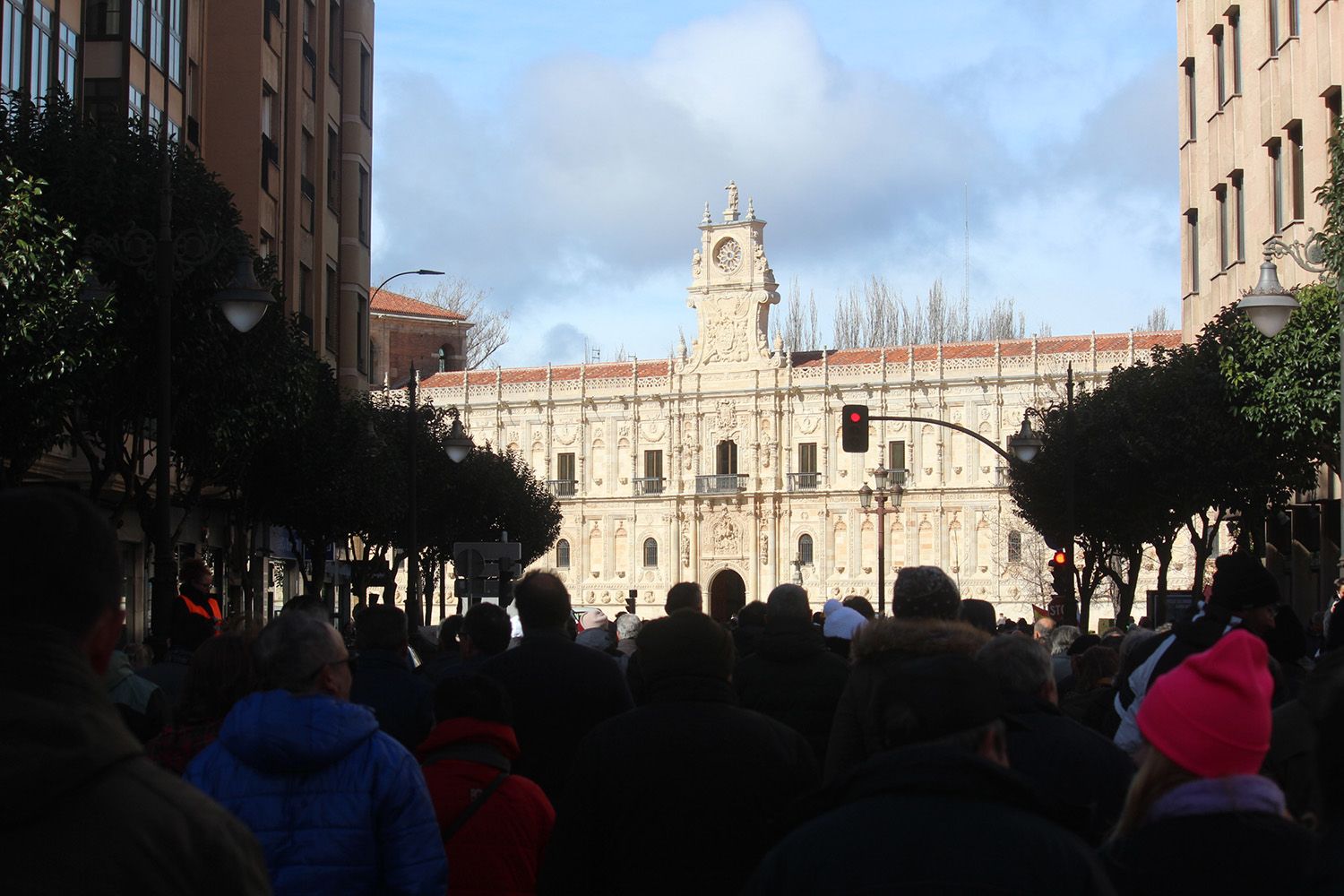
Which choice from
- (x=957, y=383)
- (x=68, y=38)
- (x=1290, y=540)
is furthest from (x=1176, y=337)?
(x=68, y=38)

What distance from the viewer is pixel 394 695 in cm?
789

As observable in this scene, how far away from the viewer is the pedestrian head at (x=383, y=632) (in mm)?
8195

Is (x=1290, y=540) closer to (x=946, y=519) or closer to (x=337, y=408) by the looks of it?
(x=337, y=408)

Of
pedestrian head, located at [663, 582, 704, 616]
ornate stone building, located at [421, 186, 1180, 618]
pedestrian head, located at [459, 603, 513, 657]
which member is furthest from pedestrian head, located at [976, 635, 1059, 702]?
ornate stone building, located at [421, 186, 1180, 618]

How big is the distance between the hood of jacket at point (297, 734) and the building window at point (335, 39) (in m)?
36.4

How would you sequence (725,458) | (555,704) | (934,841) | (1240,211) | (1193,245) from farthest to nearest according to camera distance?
1. (725,458)
2. (1193,245)
3. (1240,211)
4. (555,704)
5. (934,841)

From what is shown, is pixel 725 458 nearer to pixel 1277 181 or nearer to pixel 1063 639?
pixel 1277 181

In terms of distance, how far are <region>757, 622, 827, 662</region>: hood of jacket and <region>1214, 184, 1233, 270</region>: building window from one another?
28499 mm

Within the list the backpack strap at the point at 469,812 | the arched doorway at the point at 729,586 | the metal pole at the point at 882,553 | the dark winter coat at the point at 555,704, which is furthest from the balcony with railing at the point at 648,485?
the backpack strap at the point at 469,812

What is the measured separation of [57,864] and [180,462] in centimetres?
2349

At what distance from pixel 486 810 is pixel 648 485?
239ft

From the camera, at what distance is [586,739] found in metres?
5.11

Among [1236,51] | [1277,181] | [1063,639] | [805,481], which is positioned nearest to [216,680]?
[1063,639]

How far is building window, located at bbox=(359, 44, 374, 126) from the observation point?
1642 inches
